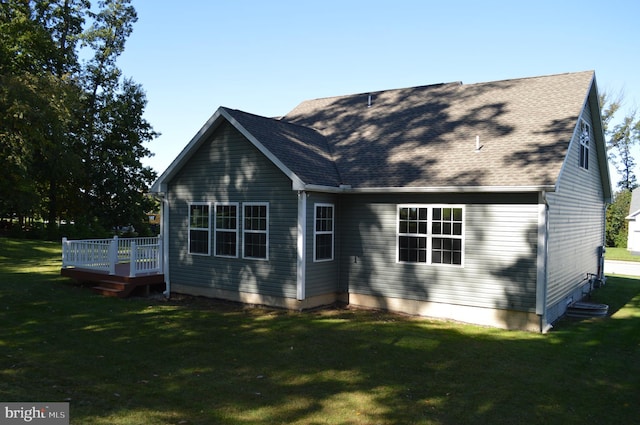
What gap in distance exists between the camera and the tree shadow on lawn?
6.64 metres

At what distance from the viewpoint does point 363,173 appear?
46.0 ft

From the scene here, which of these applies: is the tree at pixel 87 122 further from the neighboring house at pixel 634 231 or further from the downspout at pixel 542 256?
the neighboring house at pixel 634 231

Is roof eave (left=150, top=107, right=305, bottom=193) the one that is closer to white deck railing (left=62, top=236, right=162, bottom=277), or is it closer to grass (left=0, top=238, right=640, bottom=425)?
white deck railing (left=62, top=236, right=162, bottom=277)

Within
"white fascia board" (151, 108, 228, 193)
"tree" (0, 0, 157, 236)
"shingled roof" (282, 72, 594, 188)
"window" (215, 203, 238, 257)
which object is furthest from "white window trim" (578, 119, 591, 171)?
"tree" (0, 0, 157, 236)

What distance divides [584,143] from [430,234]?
633 cm

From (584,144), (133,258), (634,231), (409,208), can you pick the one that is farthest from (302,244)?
(634,231)

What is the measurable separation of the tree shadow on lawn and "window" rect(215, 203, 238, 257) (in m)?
2.03

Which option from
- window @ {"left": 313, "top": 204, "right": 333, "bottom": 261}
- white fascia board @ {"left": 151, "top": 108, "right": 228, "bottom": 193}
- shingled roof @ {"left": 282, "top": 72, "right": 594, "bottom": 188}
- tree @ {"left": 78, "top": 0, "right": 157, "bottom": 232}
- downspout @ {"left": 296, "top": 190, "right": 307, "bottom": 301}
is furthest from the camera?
tree @ {"left": 78, "top": 0, "right": 157, "bottom": 232}

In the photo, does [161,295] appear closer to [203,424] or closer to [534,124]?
[203,424]

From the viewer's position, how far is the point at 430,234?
12.5 metres

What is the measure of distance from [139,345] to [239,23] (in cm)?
1144

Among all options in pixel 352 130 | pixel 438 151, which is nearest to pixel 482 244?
pixel 438 151

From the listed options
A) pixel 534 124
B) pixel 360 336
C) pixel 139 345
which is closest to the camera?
pixel 139 345

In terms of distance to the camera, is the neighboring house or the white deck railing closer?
the white deck railing
